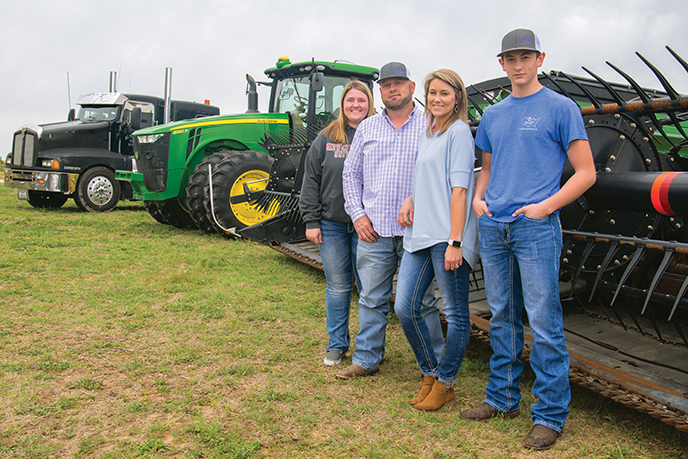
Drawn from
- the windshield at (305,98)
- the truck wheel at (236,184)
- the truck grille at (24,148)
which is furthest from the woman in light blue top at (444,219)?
the truck grille at (24,148)

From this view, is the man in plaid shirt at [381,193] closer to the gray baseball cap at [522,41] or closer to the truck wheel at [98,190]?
the gray baseball cap at [522,41]

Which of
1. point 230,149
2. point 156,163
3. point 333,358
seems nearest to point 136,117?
point 156,163

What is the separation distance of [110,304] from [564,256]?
376 cm

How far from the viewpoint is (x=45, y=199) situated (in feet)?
40.4

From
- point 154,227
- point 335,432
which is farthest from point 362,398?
point 154,227

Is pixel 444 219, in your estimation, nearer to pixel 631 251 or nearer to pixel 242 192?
pixel 631 251

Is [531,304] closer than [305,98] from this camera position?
Yes

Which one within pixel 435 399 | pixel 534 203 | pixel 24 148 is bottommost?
pixel 435 399

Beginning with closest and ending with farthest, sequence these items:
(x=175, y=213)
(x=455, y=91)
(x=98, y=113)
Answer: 1. (x=455, y=91)
2. (x=175, y=213)
3. (x=98, y=113)

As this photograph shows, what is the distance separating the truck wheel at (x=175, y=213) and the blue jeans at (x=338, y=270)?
22.0 feet

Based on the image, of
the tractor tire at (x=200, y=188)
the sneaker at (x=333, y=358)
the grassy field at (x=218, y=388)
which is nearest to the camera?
the grassy field at (x=218, y=388)

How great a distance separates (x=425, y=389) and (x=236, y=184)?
226 inches

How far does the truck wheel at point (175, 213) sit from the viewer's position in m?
9.46

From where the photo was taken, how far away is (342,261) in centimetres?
334
